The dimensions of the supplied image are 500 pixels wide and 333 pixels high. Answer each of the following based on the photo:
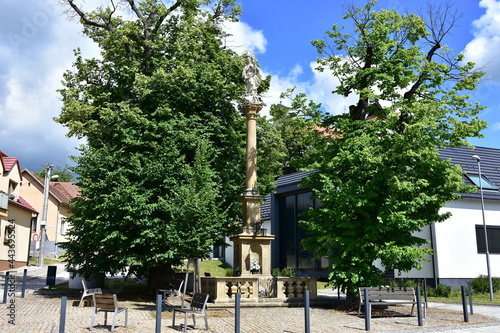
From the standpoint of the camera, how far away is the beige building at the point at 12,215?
31.5m

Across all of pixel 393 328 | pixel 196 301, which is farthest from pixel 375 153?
pixel 196 301

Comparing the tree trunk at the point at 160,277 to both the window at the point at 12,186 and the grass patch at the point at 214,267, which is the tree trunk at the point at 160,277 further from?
the window at the point at 12,186

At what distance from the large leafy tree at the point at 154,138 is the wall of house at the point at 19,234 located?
1530 cm

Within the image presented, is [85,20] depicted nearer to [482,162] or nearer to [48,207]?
[482,162]

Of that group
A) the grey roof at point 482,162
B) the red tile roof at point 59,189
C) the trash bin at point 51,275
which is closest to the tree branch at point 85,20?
the trash bin at point 51,275

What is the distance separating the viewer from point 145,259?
17.3 metres

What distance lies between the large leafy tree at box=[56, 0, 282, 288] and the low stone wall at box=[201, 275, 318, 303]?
4.22ft

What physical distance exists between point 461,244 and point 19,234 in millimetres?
31339

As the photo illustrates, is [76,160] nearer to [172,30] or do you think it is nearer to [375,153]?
[172,30]

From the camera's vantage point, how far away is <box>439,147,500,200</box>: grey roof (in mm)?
26031

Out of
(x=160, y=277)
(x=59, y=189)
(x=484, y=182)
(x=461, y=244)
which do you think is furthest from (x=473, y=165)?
(x=59, y=189)

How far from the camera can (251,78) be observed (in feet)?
63.3

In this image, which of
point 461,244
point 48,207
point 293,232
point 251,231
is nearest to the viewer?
point 251,231

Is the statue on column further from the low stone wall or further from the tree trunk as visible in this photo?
the tree trunk
